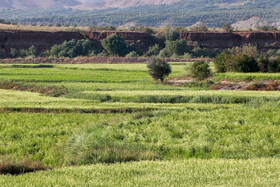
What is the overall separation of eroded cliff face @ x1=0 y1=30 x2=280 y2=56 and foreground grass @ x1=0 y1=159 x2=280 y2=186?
94.1 m

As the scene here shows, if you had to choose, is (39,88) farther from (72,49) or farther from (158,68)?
(72,49)

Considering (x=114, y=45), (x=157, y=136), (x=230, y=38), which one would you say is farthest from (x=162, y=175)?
(x=230, y=38)

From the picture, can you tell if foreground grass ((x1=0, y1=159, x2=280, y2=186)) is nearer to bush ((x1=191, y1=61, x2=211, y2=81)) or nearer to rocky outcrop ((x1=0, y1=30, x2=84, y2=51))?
bush ((x1=191, y1=61, x2=211, y2=81))

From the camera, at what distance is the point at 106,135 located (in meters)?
14.6

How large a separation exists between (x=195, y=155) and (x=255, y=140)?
2.40 m

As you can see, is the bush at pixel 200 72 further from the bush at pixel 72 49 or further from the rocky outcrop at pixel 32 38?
the rocky outcrop at pixel 32 38

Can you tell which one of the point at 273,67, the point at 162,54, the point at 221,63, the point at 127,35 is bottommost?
the point at 162,54

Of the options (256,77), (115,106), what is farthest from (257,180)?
(256,77)

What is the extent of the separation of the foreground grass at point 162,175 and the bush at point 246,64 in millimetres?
36736

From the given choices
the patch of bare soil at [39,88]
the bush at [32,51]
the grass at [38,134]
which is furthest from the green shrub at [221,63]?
the bush at [32,51]

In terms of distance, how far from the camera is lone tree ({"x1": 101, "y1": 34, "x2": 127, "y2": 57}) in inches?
3634

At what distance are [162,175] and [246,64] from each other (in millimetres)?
39298

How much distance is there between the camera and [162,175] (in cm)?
907

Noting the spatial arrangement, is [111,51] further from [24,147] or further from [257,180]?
[257,180]
